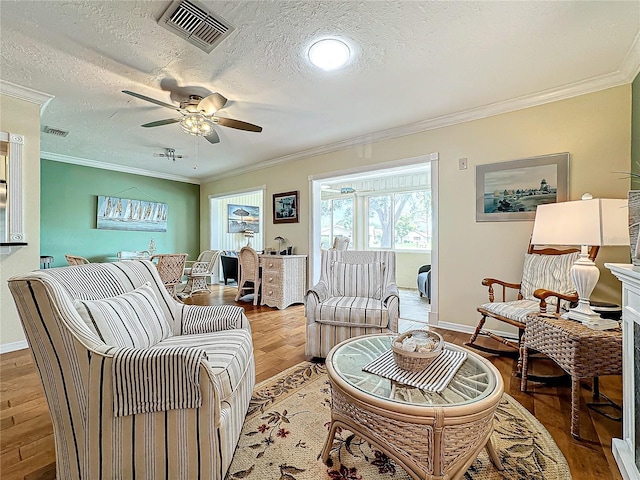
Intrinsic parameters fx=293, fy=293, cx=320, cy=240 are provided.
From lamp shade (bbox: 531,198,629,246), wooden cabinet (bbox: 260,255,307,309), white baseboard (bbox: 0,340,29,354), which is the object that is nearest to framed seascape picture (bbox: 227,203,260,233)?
wooden cabinet (bbox: 260,255,307,309)

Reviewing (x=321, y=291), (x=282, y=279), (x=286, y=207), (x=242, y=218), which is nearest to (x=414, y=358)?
(x=321, y=291)

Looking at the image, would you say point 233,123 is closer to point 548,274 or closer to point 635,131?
point 548,274

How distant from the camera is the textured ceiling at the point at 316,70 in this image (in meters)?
1.77

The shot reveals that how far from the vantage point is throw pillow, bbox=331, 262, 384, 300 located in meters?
2.82

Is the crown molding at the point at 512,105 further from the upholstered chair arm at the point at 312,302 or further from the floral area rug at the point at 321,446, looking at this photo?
the floral area rug at the point at 321,446

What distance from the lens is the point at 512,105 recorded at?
9.54ft

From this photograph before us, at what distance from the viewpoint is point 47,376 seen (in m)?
1.13

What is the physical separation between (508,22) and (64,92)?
371 cm

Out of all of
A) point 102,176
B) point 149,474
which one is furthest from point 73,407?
point 102,176

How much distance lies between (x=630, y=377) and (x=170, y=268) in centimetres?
434

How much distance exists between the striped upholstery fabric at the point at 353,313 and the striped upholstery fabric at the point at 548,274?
4.55ft

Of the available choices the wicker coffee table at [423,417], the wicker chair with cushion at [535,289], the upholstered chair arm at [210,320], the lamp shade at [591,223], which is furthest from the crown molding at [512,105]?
the upholstered chair arm at [210,320]

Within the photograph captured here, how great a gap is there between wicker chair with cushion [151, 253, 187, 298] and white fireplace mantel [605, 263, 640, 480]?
417 cm

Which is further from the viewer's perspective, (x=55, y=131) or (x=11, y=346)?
(x=55, y=131)
